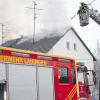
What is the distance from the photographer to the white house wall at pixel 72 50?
1774 inches

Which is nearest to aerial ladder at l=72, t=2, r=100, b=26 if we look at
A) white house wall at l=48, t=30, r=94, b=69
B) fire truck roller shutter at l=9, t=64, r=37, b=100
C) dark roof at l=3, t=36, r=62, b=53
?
fire truck roller shutter at l=9, t=64, r=37, b=100

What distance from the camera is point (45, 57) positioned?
14.1 metres

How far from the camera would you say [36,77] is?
1340 cm

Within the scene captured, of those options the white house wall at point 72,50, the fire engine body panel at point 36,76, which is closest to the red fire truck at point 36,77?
the fire engine body panel at point 36,76

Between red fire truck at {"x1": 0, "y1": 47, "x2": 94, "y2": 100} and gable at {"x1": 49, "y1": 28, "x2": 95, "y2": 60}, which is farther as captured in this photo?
gable at {"x1": 49, "y1": 28, "x2": 95, "y2": 60}

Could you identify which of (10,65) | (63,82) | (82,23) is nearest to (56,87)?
(63,82)

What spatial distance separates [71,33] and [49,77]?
35223 millimetres

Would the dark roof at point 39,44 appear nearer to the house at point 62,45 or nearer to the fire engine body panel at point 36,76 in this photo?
the house at point 62,45

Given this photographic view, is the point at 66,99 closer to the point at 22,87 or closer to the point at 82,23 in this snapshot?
the point at 22,87

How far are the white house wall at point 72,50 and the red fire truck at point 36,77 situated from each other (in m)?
28.1

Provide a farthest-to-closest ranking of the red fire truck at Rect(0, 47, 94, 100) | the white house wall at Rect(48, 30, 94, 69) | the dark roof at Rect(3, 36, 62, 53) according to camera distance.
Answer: the white house wall at Rect(48, 30, 94, 69) < the dark roof at Rect(3, 36, 62, 53) < the red fire truck at Rect(0, 47, 94, 100)

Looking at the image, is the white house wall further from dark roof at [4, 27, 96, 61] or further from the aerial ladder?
the aerial ladder

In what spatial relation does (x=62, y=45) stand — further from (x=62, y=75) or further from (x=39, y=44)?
(x=62, y=75)

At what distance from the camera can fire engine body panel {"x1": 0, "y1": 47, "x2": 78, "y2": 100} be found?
1232 cm
